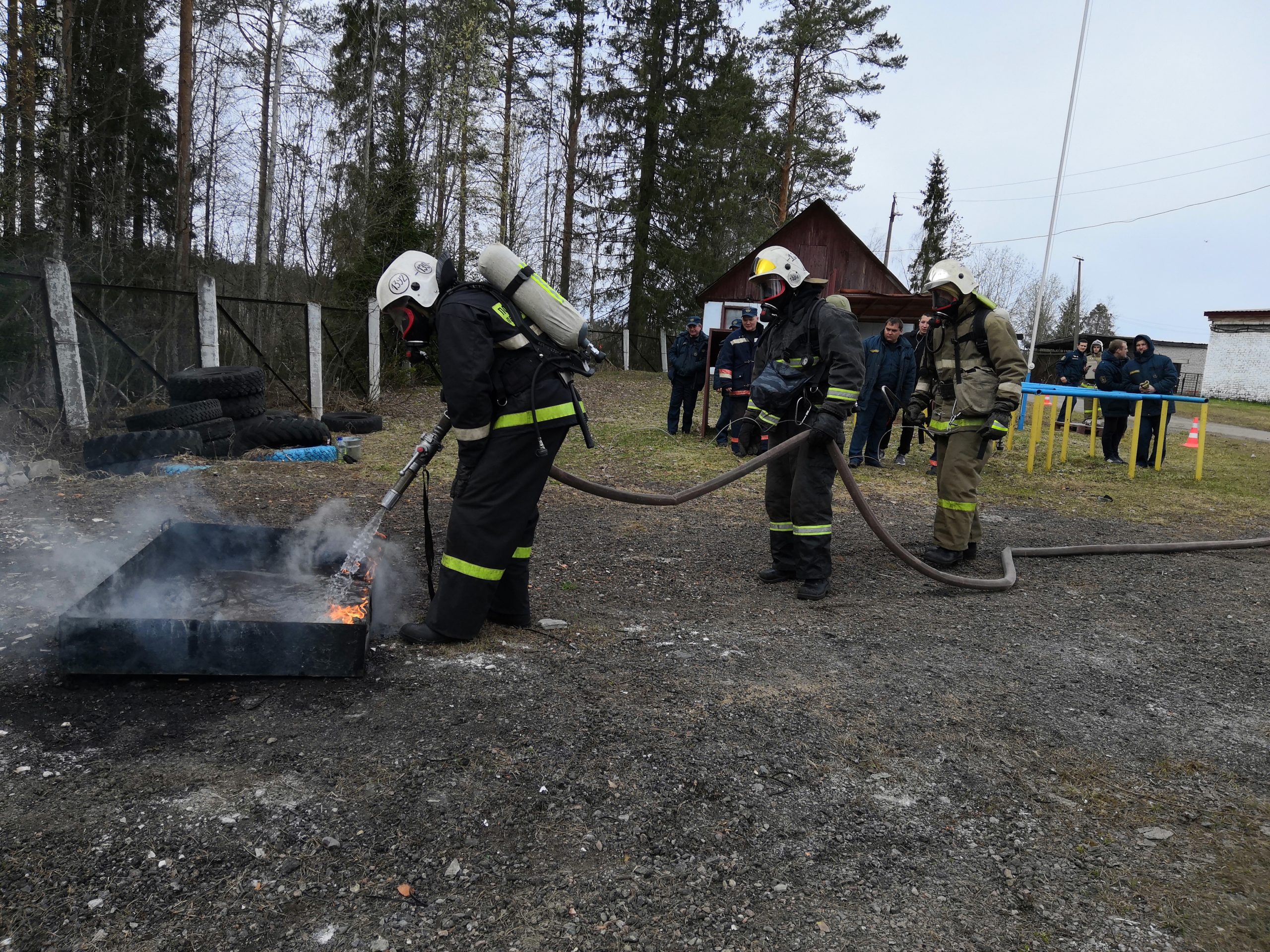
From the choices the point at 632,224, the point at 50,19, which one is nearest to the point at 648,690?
the point at 50,19

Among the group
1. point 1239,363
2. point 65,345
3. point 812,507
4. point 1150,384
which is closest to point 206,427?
point 65,345

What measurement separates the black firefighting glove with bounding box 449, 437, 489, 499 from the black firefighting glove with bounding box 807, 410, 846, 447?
2135 millimetres

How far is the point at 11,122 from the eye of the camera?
12.1m

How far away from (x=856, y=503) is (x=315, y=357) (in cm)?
916

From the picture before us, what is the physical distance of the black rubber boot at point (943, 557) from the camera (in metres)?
5.92

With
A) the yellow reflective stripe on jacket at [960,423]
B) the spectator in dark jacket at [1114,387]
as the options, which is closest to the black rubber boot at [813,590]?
the yellow reflective stripe on jacket at [960,423]

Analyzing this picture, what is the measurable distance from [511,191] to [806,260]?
8.76 metres

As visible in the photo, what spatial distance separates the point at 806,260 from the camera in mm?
22484

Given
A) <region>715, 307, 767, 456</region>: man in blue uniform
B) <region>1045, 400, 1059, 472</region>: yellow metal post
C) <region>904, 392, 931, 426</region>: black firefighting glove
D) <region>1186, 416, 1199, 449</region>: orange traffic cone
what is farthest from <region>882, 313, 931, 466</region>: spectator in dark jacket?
<region>1186, 416, 1199, 449</region>: orange traffic cone

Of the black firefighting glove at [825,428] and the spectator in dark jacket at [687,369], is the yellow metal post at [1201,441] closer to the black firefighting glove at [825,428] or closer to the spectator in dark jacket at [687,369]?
the spectator in dark jacket at [687,369]

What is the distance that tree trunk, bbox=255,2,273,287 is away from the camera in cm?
1764

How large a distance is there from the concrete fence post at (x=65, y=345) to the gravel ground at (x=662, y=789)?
4.00 m

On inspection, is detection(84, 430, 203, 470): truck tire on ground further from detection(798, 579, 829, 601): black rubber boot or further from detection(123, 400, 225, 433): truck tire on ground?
detection(798, 579, 829, 601): black rubber boot

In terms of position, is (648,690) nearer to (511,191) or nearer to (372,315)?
A: (372,315)
